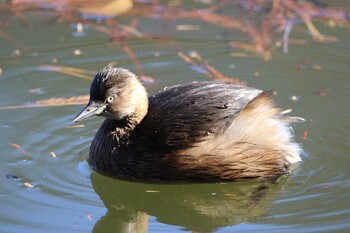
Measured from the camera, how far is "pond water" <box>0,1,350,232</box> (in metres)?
5.07

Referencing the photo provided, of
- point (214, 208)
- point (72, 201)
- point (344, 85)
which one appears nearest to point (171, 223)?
point (214, 208)

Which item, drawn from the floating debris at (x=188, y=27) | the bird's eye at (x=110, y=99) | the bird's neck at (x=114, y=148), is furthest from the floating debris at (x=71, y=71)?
the bird's eye at (x=110, y=99)

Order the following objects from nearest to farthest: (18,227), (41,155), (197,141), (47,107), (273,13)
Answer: (18,227)
(197,141)
(41,155)
(47,107)
(273,13)

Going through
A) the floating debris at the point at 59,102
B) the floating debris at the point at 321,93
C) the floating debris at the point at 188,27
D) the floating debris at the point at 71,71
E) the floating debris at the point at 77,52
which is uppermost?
the floating debris at the point at 188,27

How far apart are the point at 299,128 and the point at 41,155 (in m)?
1.93

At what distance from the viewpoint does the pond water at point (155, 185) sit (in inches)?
200

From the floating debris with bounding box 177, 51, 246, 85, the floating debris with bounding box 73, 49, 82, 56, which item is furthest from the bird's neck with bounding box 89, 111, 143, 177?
the floating debris with bounding box 73, 49, 82, 56

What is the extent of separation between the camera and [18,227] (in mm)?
4984

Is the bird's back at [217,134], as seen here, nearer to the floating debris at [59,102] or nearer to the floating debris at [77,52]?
the floating debris at [59,102]

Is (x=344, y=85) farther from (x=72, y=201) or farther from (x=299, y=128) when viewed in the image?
(x=72, y=201)

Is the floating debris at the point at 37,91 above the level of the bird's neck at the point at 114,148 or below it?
below

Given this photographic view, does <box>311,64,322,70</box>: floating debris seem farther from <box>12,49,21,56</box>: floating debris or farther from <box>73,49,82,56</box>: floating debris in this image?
<box>12,49,21,56</box>: floating debris

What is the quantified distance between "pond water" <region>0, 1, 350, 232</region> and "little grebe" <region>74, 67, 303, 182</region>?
0.36 ft

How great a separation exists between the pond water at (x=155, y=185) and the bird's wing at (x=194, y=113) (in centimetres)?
34
